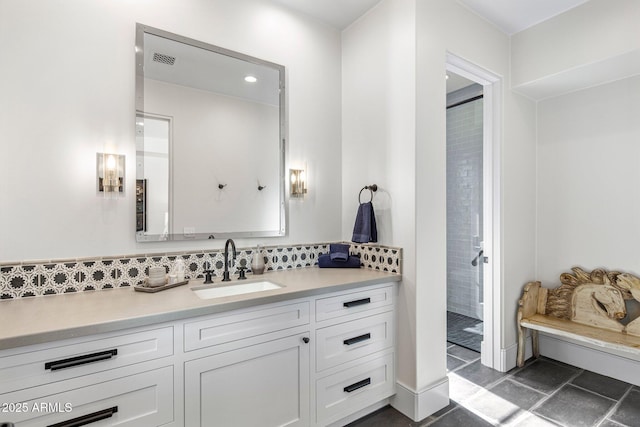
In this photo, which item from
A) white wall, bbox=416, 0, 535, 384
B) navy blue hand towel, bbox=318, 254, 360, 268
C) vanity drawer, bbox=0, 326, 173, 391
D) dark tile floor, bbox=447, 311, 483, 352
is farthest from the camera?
dark tile floor, bbox=447, 311, 483, 352

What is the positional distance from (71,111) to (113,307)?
43.8 inches

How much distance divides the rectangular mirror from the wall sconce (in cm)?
11

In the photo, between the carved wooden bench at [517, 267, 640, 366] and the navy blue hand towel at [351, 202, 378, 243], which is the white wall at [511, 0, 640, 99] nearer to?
the carved wooden bench at [517, 267, 640, 366]

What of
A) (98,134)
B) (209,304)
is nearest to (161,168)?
(98,134)

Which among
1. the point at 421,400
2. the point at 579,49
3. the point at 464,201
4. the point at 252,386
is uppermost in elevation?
the point at 579,49

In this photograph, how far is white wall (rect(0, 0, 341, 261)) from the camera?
63.4 inches

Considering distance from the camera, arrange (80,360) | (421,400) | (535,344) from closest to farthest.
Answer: (80,360)
(421,400)
(535,344)

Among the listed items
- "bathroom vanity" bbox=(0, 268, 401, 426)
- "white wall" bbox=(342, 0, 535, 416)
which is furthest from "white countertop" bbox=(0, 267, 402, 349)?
"white wall" bbox=(342, 0, 535, 416)

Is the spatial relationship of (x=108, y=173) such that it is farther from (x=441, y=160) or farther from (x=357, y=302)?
(x=441, y=160)

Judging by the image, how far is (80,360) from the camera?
1206mm

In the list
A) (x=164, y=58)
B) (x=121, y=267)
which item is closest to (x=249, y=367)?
(x=121, y=267)

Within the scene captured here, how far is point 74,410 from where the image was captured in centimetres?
120

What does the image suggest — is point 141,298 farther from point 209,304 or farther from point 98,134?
point 98,134

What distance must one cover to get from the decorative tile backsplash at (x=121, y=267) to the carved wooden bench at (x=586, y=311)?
4.99 feet
